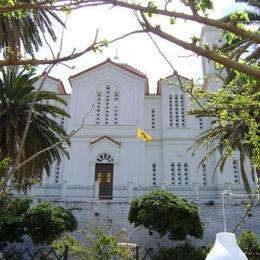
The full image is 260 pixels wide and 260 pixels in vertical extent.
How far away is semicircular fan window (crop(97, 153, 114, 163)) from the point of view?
28053 mm

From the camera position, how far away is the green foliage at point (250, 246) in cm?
1629

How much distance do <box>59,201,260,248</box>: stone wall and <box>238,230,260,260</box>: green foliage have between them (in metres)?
3.44

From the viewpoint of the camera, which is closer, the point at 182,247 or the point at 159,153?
the point at 182,247

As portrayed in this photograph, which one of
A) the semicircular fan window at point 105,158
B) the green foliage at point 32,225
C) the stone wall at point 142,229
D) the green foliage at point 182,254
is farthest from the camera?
the semicircular fan window at point 105,158

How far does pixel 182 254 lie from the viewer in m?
17.0

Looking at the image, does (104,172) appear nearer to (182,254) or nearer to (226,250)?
(182,254)

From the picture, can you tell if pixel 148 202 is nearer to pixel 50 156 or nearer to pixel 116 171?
pixel 50 156

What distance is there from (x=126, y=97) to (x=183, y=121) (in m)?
4.14

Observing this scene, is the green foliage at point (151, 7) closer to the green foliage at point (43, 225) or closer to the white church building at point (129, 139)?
the green foliage at point (43, 225)

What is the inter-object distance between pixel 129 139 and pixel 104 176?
9.35 feet

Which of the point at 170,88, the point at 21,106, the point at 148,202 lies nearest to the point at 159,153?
the point at 170,88

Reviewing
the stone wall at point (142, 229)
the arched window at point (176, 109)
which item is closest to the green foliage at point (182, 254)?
the stone wall at point (142, 229)

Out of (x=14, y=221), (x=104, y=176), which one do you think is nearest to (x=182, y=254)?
(x=14, y=221)

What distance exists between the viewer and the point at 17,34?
13914 mm
